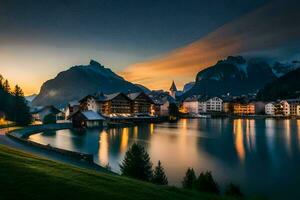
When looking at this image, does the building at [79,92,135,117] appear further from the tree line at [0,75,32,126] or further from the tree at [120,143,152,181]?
the tree at [120,143,152,181]

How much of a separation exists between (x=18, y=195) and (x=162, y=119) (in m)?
142

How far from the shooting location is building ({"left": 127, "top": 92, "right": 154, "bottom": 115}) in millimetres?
144875

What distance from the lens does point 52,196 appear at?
404 inches

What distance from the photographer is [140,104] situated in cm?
14938

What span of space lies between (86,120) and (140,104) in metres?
52.3

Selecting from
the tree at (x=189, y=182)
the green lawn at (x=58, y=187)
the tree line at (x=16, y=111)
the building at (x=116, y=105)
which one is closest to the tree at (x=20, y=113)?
the tree line at (x=16, y=111)

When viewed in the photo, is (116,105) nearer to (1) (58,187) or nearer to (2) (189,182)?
(2) (189,182)

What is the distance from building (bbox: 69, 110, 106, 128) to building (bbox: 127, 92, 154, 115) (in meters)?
39.8

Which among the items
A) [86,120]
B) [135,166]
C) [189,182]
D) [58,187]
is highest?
[86,120]

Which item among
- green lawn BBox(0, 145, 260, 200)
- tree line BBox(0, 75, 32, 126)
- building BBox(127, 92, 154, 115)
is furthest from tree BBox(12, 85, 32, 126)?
green lawn BBox(0, 145, 260, 200)

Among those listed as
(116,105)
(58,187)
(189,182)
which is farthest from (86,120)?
(58,187)

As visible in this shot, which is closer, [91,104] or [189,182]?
[189,182]

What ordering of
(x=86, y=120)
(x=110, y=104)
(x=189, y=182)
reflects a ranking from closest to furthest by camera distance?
(x=189, y=182)
(x=86, y=120)
(x=110, y=104)

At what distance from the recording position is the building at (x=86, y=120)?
320ft
